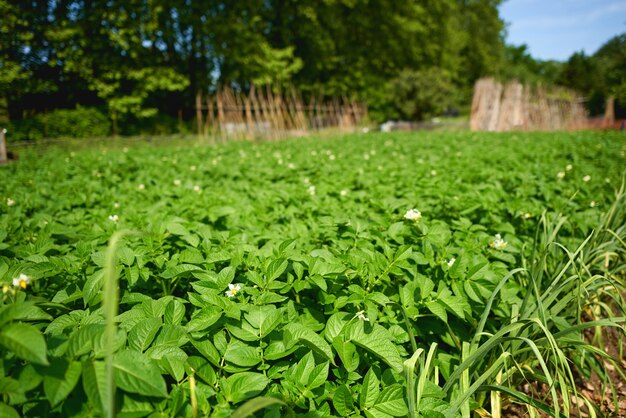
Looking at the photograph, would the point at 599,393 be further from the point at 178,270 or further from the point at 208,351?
the point at 178,270

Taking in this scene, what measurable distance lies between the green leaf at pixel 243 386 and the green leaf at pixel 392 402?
0.38 m

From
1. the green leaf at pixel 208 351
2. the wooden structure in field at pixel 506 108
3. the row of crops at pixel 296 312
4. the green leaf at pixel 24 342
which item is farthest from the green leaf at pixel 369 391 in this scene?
the wooden structure in field at pixel 506 108

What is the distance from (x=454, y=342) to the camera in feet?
5.15

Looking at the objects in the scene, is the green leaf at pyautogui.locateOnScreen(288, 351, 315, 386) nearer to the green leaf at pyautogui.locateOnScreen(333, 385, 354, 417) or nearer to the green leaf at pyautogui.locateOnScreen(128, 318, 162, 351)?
the green leaf at pyautogui.locateOnScreen(333, 385, 354, 417)

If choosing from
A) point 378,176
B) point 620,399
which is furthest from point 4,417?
point 378,176

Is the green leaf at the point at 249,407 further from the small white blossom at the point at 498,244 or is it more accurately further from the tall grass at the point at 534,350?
the small white blossom at the point at 498,244

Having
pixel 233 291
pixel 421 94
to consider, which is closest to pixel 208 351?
pixel 233 291

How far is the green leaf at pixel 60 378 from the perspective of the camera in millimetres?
783

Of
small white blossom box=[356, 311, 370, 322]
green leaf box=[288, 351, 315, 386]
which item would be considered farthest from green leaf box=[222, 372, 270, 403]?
small white blossom box=[356, 311, 370, 322]

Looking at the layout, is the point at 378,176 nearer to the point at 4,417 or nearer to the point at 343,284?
the point at 343,284

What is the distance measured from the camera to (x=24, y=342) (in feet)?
2.60

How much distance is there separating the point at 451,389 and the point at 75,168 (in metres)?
6.04

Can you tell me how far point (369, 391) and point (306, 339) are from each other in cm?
27

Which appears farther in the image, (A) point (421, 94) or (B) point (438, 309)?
(A) point (421, 94)
